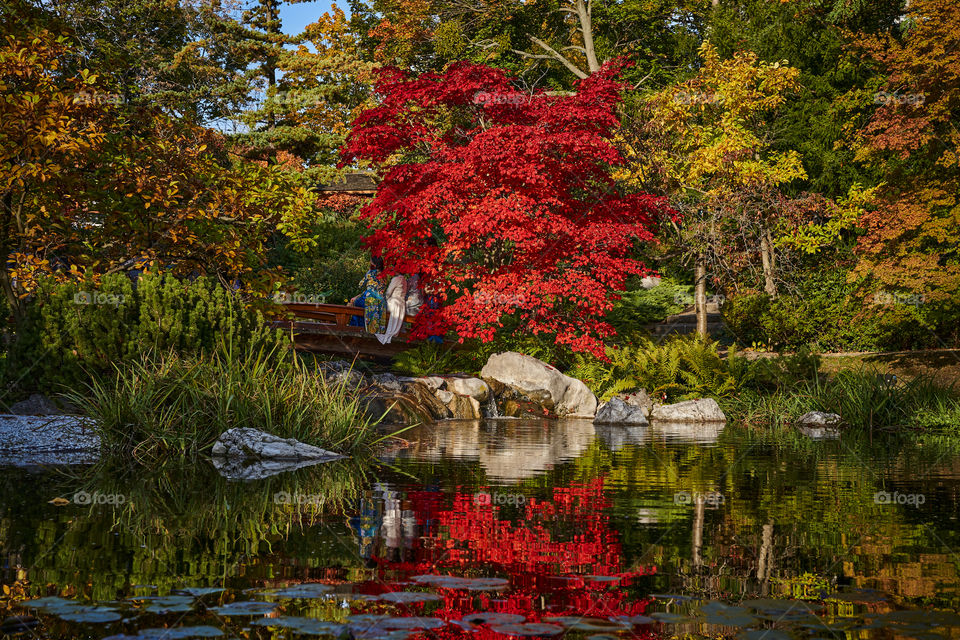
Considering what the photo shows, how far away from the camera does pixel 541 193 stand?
15547 mm

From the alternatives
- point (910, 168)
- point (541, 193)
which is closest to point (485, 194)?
point (541, 193)

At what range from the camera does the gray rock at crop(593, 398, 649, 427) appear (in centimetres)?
1501

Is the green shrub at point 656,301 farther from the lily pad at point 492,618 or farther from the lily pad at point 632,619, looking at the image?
the lily pad at point 492,618

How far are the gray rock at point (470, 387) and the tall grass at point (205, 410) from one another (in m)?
5.86

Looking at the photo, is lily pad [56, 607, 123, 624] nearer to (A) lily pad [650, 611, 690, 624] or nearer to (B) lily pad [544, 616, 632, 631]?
(B) lily pad [544, 616, 632, 631]

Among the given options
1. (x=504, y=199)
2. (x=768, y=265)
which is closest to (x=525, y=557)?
(x=504, y=199)

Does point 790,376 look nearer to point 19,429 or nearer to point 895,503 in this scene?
point 895,503

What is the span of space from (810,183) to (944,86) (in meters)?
7.64

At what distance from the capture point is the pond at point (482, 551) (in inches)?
135

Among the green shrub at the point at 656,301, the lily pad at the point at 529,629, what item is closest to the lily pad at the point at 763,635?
the lily pad at the point at 529,629

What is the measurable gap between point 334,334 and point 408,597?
575 inches

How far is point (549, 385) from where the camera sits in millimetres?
16594

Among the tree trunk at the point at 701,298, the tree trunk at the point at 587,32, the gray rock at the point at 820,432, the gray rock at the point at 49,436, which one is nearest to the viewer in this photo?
the gray rock at the point at 49,436

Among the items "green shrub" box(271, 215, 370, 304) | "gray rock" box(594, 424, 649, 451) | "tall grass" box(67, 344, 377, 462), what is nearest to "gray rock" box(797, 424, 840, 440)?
"gray rock" box(594, 424, 649, 451)
